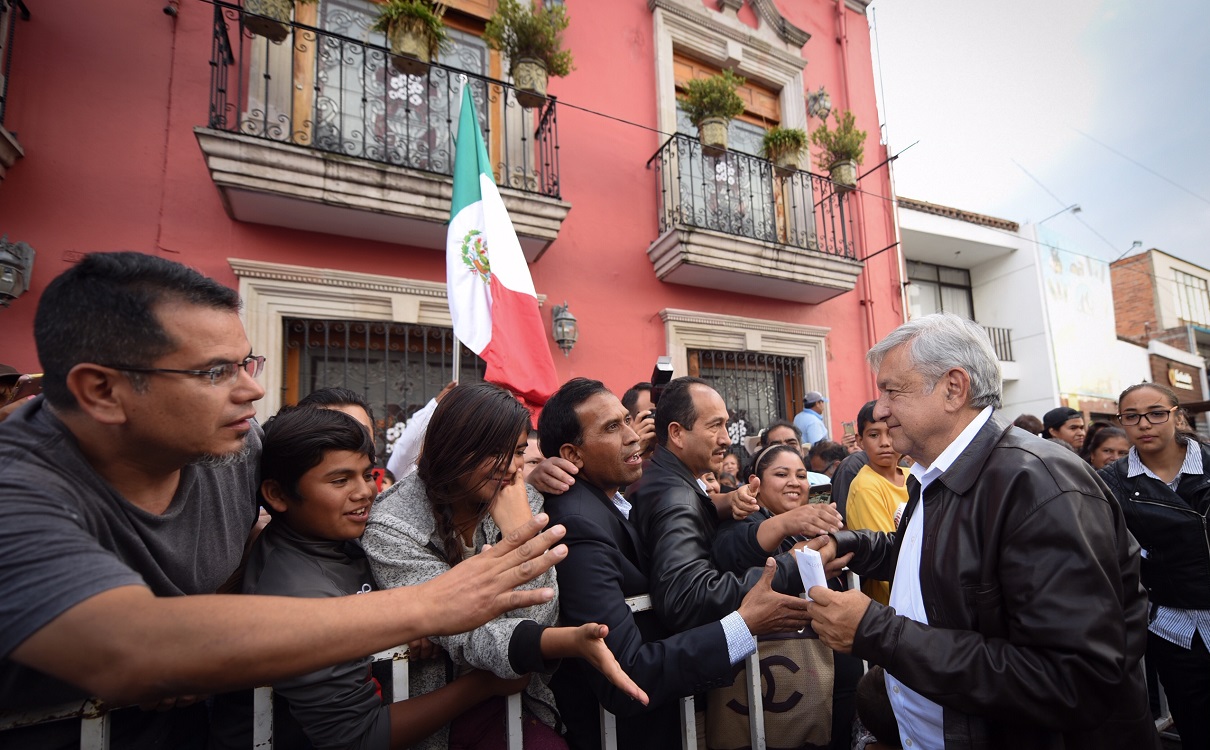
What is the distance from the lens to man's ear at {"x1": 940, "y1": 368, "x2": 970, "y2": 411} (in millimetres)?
1768

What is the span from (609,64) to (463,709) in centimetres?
725

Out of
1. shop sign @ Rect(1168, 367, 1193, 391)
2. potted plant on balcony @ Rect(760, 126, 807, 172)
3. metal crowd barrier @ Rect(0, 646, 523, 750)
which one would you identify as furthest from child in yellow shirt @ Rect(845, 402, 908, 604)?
shop sign @ Rect(1168, 367, 1193, 391)

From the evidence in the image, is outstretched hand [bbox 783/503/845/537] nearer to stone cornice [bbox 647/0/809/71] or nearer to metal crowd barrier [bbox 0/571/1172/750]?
metal crowd barrier [bbox 0/571/1172/750]

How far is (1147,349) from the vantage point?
1647 centimetres

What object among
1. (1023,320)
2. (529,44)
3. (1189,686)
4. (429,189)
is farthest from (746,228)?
(1023,320)

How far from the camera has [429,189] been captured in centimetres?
523

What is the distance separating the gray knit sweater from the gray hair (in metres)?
1.34

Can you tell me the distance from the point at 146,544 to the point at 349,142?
4939 millimetres

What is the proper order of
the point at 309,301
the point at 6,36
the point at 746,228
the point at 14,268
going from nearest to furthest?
the point at 14,268 → the point at 6,36 → the point at 309,301 → the point at 746,228

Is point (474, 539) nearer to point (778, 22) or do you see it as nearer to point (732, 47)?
point (732, 47)

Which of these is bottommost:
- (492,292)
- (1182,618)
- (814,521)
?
(1182,618)

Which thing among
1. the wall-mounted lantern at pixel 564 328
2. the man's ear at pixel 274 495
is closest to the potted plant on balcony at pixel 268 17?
the wall-mounted lantern at pixel 564 328

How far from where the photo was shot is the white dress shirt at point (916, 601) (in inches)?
63.2

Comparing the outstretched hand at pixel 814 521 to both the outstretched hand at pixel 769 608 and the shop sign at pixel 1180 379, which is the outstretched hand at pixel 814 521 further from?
the shop sign at pixel 1180 379
